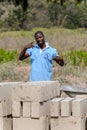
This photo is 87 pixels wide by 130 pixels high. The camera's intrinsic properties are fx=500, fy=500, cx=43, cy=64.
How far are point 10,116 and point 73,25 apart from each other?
135 ft

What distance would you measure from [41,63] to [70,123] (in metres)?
1.66

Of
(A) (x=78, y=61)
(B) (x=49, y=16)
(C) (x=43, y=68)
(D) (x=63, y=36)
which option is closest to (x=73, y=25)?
(B) (x=49, y=16)

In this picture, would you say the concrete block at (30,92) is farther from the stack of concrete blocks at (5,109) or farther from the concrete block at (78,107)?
the concrete block at (78,107)

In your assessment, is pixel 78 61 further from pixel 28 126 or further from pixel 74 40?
pixel 28 126

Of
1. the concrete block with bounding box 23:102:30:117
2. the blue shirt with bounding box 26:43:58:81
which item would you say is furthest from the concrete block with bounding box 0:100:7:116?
the blue shirt with bounding box 26:43:58:81

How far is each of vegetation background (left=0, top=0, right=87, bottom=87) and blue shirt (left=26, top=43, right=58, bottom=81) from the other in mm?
5026

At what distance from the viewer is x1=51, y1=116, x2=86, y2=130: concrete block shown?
561 centimetres

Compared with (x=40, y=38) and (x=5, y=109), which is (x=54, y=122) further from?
(x=40, y=38)

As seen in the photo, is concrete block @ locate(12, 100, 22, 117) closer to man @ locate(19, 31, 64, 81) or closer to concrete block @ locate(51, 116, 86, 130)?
concrete block @ locate(51, 116, 86, 130)

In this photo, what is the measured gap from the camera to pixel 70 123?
18.5ft

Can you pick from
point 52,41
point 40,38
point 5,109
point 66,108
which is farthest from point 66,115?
point 52,41

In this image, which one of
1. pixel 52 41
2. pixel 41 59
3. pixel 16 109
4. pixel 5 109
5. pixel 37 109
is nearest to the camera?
pixel 37 109

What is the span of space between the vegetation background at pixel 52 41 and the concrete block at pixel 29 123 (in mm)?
6571

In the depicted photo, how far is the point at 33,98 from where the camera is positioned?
552 cm
